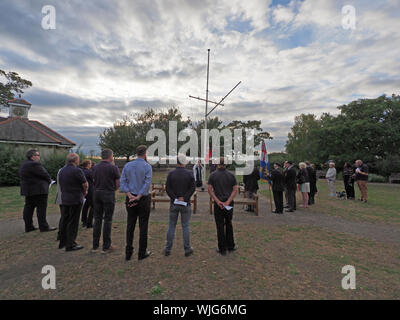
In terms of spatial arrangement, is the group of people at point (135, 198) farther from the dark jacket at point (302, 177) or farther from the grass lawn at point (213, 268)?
the dark jacket at point (302, 177)

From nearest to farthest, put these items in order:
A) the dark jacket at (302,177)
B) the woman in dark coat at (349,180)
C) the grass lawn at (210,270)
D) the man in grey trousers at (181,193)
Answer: the grass lawn at (210,270)
the man in grey trousers at (181,193)
the dark jacket at (302,177)
the woman in dark coat at (349,180)

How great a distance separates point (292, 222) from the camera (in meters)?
6.85

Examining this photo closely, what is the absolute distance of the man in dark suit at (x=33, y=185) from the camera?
17.4ft

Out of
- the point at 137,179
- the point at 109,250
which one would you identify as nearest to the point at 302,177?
the point at 137,179

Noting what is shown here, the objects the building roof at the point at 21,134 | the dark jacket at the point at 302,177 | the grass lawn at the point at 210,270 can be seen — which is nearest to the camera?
the grass lawn at the point at 210,270

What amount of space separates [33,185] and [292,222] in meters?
7.70

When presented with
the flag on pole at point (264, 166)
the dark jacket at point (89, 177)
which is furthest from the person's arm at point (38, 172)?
the flag on pole at point (264, 166)

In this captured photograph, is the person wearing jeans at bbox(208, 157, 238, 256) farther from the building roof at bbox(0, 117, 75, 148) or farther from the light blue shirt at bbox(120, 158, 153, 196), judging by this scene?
the building roof at bbox(0, 117, 75, 148)

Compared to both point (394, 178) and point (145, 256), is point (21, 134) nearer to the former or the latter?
point (145, 256)

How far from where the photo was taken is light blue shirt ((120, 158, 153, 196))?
3918 mm

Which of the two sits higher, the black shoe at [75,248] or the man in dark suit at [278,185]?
the man in dark suit at [278,185]

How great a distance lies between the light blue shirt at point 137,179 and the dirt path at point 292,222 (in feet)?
11.3
